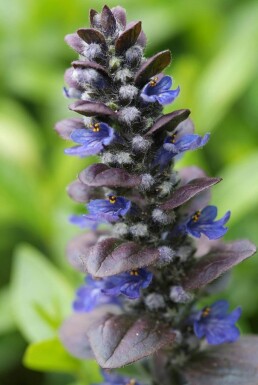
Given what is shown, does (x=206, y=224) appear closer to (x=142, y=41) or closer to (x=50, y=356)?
(x=142, y=41)

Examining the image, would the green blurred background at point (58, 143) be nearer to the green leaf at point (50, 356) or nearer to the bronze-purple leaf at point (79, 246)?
the green leaf at point (50, 356)

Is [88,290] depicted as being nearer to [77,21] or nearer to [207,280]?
[207,280]

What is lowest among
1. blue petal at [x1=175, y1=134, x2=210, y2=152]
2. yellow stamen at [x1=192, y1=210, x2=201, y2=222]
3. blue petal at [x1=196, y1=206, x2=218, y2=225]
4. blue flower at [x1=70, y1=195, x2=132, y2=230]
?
blue flower at [x1=70, y1=195, x2=132, y2=230]

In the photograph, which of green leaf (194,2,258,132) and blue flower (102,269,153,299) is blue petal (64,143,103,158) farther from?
green leaf (194,2,258,132)

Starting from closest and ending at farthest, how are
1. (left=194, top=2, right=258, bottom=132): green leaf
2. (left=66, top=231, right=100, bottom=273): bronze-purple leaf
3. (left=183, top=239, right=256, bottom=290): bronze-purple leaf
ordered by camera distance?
1. (left=183, top=239, right=256, bottom=290): bronze-purple leaf
2. (left=66, top=231, right=100, bottom=273): bronze-purple leaf
3. (left=194, top=2, right=258, bottom=132): green leaf

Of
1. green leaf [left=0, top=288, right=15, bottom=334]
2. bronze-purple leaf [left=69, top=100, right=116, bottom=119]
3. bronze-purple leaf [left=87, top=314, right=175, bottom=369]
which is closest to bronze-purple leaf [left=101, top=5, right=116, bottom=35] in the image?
bronze-purple leaf [left=69, top=100, right=116, bottom=119]

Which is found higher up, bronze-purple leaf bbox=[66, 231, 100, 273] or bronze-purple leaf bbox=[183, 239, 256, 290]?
bronze-purple leaf bbox=[183, 239, 256, 290]

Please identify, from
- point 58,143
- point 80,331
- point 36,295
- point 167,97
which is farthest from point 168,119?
point 58,143
